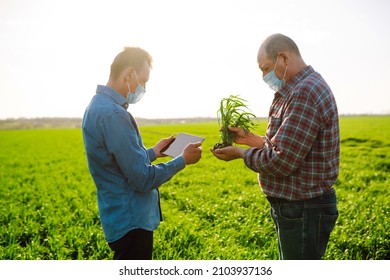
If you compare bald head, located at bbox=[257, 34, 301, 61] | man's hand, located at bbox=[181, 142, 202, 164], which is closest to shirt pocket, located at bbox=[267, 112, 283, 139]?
bald head, located at bbox=[257, 34, 301, 61]

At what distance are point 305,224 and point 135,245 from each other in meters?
1.09

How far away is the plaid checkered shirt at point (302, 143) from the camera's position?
2.31m

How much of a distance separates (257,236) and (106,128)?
10.4ft

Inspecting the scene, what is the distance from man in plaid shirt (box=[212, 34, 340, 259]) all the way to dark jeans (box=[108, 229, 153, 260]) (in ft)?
2.70

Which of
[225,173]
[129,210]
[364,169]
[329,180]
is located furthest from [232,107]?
[364,169]

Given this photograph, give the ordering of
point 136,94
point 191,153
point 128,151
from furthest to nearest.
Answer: point 191,153
point 136,94
point 128,151

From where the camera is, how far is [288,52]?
2.49 m

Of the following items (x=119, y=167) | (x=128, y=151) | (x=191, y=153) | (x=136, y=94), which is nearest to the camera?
(x=128, y=151)

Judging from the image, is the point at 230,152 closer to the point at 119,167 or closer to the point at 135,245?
the point at 119,167

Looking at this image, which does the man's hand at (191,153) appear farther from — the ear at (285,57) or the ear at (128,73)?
the ear at (285,57)

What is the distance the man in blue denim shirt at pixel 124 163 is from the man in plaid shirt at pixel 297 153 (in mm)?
631

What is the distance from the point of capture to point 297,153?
2.34 metres

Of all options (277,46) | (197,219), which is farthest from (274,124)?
(197,219)
